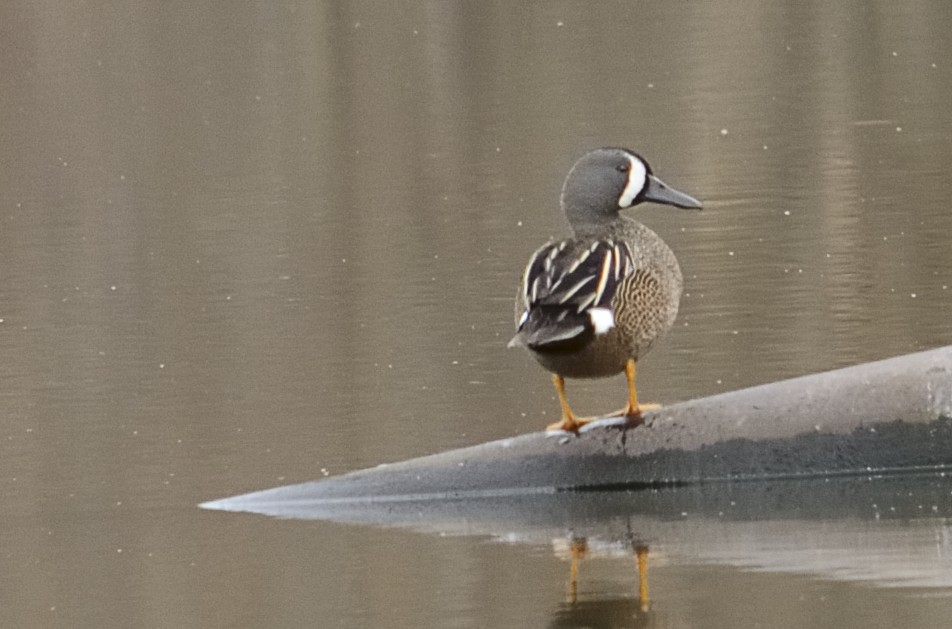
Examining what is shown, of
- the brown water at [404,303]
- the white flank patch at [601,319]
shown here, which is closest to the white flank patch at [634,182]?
the white flank patch at [601,319]

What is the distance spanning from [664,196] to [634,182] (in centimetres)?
24

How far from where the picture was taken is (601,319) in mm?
7891

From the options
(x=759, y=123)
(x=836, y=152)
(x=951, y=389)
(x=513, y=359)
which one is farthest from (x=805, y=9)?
(x=951, y=389)

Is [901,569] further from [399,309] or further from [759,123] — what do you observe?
[759,123]

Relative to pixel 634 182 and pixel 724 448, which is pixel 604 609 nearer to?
pixel 724 448

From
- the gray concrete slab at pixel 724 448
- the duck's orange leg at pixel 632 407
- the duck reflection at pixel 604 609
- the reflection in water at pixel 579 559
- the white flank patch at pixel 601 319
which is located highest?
the white flank patch at pixel 601 319

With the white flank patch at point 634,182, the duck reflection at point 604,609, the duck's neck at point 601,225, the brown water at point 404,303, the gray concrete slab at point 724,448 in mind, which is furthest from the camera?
the white flank patch at point 634,182

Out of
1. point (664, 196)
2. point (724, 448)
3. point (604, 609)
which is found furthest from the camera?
point (664, 196)

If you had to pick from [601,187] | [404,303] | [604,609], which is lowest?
[604,609]

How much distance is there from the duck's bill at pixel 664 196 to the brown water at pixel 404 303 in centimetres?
95

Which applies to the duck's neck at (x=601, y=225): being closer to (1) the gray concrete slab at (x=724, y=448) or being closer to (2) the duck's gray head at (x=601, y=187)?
(2) the duck's gray head at (x=601, y=187)

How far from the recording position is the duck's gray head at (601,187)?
8.58 m

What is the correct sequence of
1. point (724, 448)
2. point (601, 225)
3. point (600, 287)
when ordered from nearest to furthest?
point (600, 287), point (724, 448), point (601, 225)

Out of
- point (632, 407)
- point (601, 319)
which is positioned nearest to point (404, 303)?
point (632, 407)
